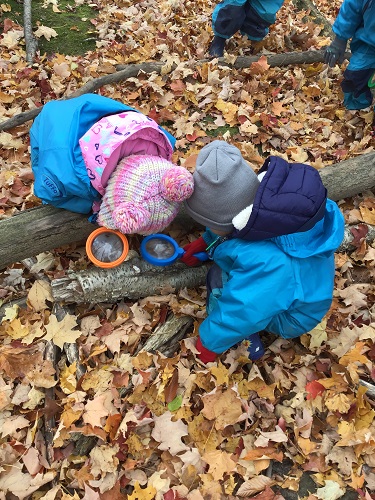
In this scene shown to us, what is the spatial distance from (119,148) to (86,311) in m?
1.31

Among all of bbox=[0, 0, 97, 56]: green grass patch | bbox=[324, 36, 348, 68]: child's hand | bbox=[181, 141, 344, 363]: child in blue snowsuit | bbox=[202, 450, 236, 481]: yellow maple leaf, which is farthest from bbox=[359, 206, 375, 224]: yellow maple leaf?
bbox=[0, 0, 97, 56]: green grass patch

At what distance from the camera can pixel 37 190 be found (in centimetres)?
314

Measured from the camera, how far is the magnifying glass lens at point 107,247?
10.2 ft

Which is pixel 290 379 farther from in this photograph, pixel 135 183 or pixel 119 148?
pixel 119 148

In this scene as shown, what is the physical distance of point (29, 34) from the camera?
554 centimetres

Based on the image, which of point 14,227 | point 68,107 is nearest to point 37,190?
point 14,227

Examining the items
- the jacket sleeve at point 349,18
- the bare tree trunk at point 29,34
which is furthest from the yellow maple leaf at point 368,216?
the bare tree trunk at point 29,34

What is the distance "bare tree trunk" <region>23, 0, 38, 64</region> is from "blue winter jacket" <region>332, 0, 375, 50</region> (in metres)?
3.81

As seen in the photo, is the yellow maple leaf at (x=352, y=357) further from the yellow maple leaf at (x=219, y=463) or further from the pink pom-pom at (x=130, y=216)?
the pink pom-pom at (x=130, y=216)

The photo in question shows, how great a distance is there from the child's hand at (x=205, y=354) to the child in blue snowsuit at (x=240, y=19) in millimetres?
4210

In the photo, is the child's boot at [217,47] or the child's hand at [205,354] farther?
the child's boot at [217,47]

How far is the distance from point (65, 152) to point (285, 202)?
1671mm

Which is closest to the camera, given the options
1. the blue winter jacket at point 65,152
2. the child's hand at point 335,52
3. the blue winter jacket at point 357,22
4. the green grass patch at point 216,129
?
the blue winter jacket at point 65,152

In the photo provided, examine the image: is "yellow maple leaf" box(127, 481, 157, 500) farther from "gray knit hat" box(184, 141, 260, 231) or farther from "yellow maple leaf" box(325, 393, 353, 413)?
"gray knit hat" box(184, 141, 260, 231)
